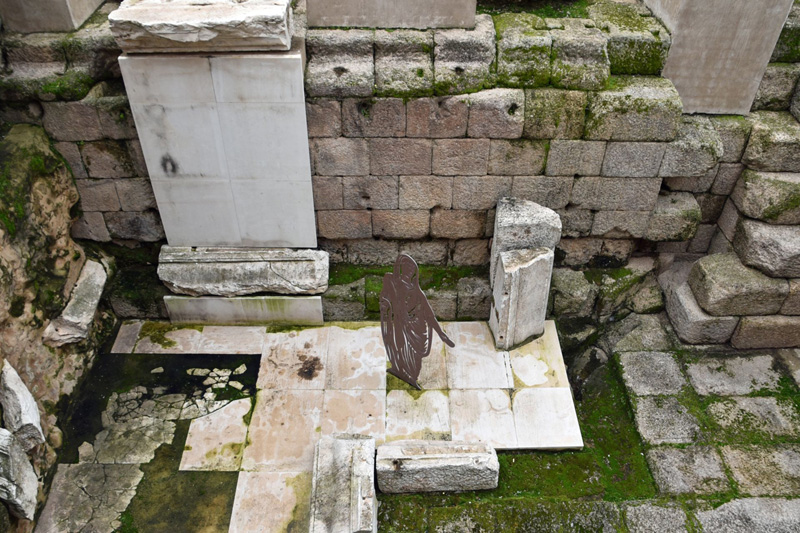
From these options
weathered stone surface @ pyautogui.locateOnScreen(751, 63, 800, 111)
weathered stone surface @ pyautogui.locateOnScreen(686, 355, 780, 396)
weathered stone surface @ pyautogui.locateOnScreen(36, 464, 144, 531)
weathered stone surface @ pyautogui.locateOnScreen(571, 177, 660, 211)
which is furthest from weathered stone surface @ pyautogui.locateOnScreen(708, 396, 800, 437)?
weathered stone surface @ pyautogui.locateOnScreen(36, 464, 144, 531)

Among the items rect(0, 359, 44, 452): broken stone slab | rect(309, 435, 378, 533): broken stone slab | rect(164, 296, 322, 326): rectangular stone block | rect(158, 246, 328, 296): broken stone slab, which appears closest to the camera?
rect(309, 435, 378, 533): broken stone slab

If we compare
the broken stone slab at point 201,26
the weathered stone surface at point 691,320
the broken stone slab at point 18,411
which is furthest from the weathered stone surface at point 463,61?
the broken stone slab at point 18,411

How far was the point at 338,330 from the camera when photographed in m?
6.14

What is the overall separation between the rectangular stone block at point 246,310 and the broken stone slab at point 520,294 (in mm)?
1712

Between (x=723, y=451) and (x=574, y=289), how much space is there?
186cm

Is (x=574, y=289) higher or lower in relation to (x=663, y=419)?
higher

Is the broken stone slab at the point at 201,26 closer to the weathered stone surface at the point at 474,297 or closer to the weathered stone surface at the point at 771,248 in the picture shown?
the weathered stone surface at the point at 474,297

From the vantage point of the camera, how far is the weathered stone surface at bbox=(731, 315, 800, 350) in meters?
5.86

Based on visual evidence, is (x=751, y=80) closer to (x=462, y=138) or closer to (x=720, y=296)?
(x=720, y=296)

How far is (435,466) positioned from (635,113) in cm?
325

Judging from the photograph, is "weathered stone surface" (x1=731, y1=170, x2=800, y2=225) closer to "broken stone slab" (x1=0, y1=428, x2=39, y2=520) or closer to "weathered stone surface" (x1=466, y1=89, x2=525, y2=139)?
"weathered stone surface" (x1=466, y1=89, x2=525, y2=139)

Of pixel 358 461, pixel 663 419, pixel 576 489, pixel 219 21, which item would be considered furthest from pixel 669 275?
pixel 219 21

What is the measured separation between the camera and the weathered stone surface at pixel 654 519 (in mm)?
4688

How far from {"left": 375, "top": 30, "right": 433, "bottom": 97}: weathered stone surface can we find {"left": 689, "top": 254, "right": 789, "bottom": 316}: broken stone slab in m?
3.11
